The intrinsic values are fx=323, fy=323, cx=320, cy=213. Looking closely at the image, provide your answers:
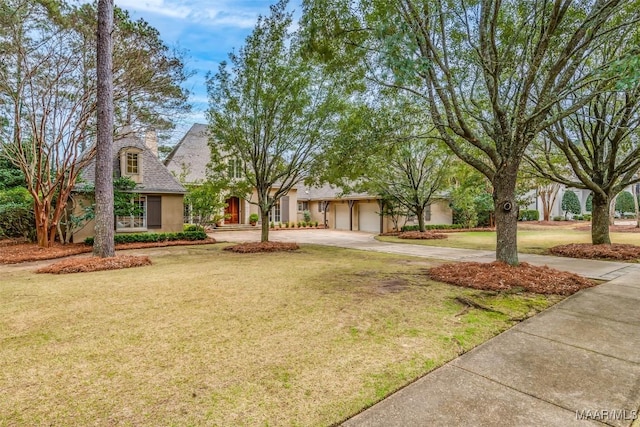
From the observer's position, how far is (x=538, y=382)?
2.72 metres

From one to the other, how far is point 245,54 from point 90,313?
952cm

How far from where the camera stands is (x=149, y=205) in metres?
15.8

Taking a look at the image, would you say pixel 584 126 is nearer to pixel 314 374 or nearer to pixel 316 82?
pixel 316 82

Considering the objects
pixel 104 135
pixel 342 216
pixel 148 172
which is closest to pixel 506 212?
pixel 104 135

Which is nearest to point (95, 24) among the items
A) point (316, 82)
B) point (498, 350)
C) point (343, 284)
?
point (316, 82)

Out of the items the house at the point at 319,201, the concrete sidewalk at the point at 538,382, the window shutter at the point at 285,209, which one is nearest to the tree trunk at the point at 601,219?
the concrete sidewalk at the point at 538,382

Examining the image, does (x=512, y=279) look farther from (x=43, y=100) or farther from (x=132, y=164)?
(x=132, y=164)

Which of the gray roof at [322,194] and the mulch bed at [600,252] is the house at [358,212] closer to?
the gray roof at [322,194]

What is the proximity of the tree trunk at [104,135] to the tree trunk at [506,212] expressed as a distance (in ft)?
33.9

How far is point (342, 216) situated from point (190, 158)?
12.2 meters

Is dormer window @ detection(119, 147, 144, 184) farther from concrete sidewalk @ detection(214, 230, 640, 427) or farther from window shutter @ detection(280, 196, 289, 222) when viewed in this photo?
concrete sidewalk @ detection(214, 230, 640, 427)

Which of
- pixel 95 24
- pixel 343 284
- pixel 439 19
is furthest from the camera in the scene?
pixel 95 24

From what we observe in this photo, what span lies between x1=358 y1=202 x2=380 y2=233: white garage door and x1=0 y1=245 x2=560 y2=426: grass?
16.0 metres

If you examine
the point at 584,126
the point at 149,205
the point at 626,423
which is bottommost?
the point at 626,423
